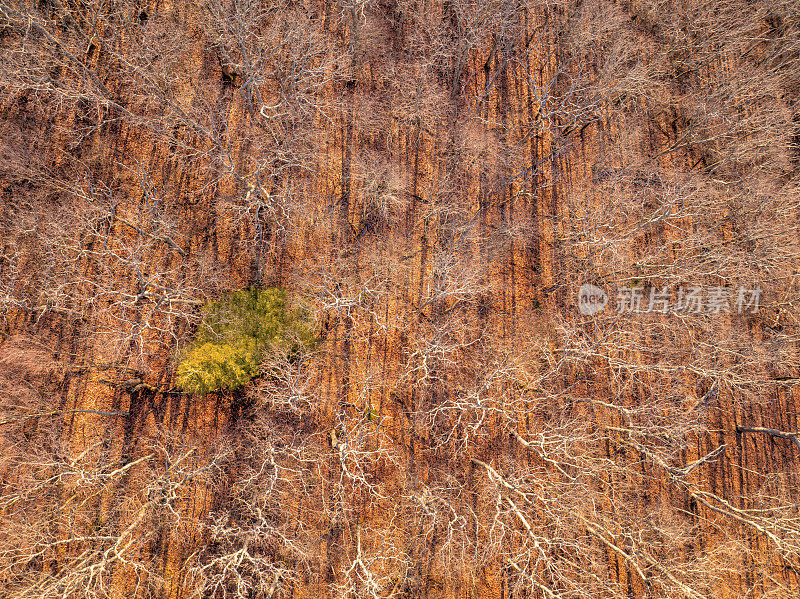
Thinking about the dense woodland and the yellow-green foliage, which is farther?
the dense woodland

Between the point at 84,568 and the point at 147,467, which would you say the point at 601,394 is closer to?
the point at 147,467

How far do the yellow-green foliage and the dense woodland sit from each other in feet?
A: 0.37

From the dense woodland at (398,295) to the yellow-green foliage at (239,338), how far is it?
111mm

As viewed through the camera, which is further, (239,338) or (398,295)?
(398,295)

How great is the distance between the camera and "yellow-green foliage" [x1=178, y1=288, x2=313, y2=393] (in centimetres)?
1176

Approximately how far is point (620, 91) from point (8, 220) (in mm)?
21941

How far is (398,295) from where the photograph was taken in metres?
14.6

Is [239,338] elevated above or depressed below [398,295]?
below

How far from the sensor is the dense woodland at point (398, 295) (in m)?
12.9

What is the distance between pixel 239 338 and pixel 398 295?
5413 mm

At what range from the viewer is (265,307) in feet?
40.4

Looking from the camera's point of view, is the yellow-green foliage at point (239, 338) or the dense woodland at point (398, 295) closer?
the yellow-green foliage at point (239, 338)

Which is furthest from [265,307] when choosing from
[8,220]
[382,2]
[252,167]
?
[382,2]

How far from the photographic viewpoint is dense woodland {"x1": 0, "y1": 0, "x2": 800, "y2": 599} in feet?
42.2
